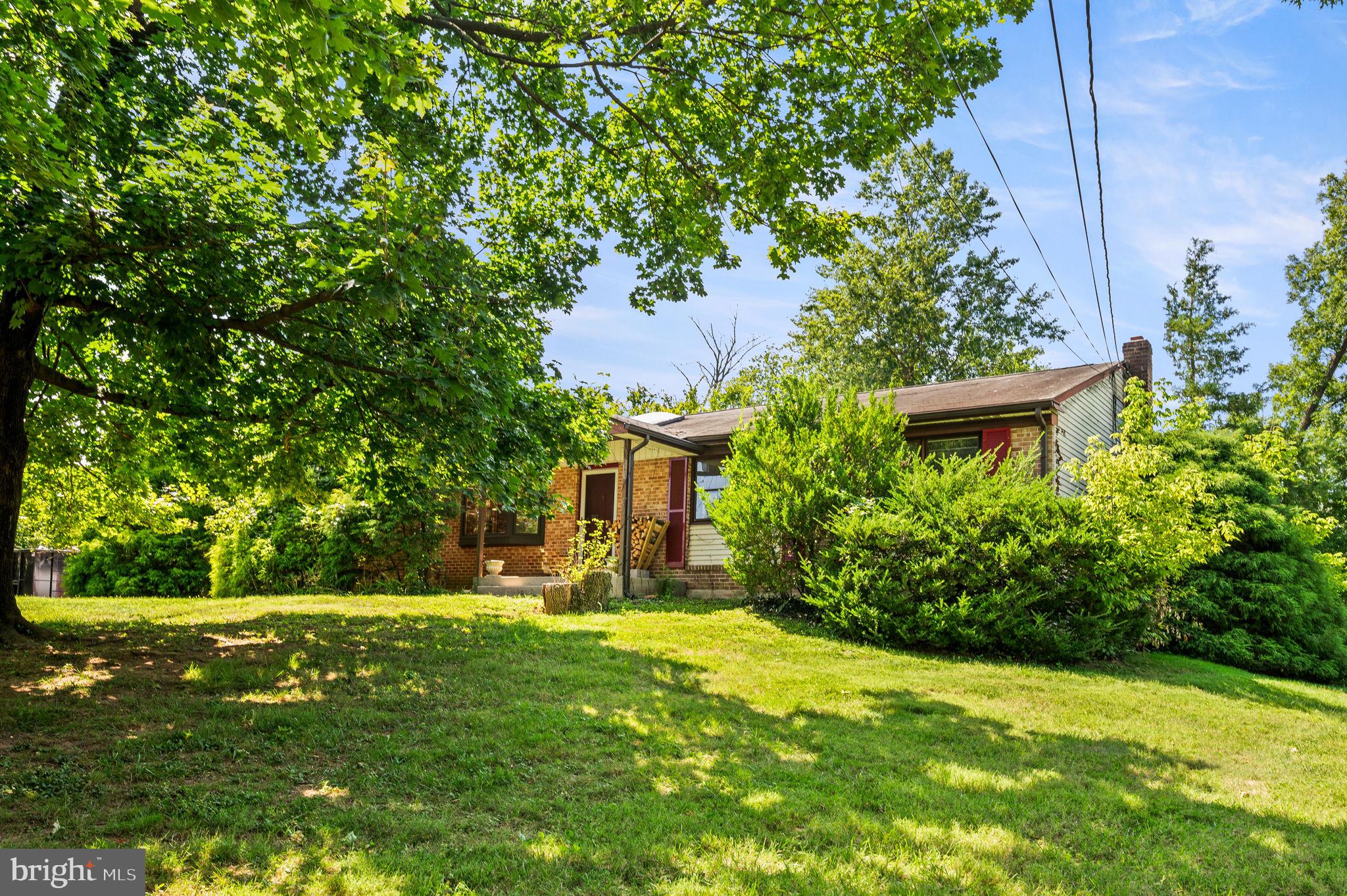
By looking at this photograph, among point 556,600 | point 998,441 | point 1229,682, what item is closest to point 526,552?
point 556,600

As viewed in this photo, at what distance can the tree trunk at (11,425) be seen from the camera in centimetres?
773

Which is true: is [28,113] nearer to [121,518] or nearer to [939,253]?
[121,518]

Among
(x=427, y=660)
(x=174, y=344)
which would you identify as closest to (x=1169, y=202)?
(x=427, y=660)

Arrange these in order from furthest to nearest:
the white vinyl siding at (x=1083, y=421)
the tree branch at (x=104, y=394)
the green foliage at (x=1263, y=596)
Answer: the white vinyl siding at (x=1083, y=421) < the green foliage at (x=1263, y=596) < the tree branch at (x=104, y=394)

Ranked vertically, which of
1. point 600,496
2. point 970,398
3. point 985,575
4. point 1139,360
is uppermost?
point 1139,360

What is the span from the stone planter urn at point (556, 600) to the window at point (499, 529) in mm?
5617

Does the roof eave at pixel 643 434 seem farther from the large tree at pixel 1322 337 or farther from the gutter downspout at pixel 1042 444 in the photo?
the large tree at pixel 1322 337

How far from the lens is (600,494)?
18.7m

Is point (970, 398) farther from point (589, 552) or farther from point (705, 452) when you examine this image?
point (589, 552)

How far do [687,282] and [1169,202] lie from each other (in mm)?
6894

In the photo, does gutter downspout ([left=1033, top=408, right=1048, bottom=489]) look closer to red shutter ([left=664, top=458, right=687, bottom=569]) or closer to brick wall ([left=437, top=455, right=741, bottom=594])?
brick wall ([left=437, top=455, right=741, bottom=594])

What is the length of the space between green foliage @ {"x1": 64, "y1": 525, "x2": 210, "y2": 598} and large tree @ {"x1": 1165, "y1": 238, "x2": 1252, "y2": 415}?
3445cm

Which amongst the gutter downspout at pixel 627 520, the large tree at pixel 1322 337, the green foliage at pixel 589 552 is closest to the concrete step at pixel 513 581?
the green foliage at pixel 589 552

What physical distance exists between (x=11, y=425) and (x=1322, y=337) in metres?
35.2
